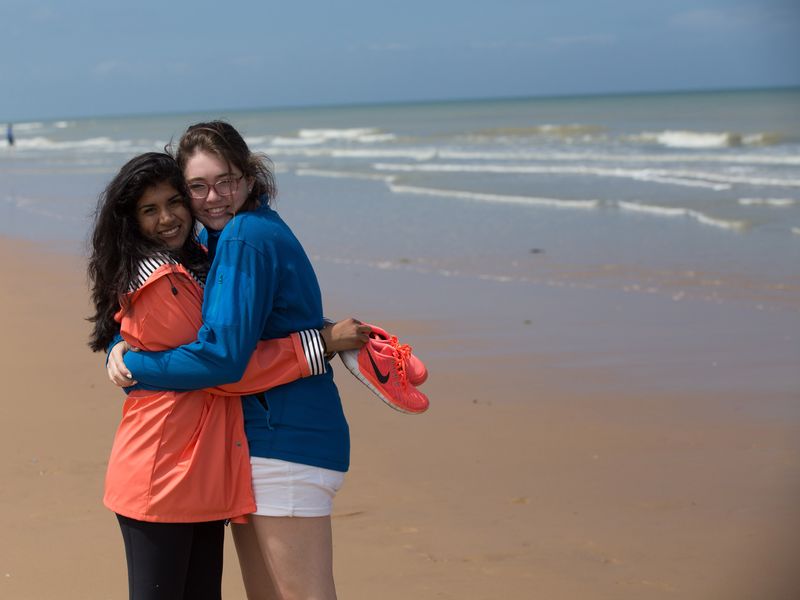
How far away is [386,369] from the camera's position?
2.68m

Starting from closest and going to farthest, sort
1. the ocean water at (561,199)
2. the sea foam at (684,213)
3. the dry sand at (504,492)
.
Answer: the dry sand at (504,492), the ocean water at (561,199), the sea foam at (684,213)

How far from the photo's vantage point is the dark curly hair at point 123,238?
260 cm

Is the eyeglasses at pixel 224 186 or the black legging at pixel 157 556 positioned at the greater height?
the eyeglasses at pixel 224 186

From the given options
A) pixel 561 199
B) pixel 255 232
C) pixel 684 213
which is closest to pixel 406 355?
pixel 255 232

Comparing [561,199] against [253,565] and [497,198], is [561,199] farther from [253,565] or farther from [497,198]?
[253,565]

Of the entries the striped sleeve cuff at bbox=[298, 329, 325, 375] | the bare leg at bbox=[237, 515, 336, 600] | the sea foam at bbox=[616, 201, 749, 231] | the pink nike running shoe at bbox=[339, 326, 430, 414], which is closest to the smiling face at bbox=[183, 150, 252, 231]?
the striped sleeve cuff at bbox=[298, 329, 325, 375]

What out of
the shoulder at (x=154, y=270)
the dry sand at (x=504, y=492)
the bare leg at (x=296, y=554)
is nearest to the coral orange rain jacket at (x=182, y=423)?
the shoulder at (x=154, y=270)

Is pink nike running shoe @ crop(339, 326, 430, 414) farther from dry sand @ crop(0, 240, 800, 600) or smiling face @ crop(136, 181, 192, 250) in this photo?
dry sand @ crop(0, 240, 800, 600)

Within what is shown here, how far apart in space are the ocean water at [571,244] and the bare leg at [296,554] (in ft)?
4.75

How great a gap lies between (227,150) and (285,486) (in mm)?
872

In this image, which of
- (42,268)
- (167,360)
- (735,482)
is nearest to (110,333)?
(167,360)

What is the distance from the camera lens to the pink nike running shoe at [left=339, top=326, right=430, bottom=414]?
2670mm

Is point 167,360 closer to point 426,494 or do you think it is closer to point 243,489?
point 243,489

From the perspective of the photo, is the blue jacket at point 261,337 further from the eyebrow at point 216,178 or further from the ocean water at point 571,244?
the ocean water at point 571,244
